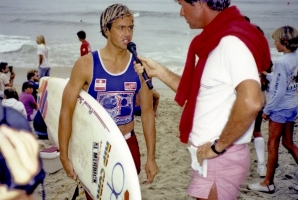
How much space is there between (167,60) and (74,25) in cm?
1386

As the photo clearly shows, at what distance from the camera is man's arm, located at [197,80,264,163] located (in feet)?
6.59

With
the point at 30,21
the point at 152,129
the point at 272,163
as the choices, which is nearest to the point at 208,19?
the point at 152,129

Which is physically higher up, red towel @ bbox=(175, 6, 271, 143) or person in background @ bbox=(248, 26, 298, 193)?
red towel @ bbox=(175, 6, 271, 143)

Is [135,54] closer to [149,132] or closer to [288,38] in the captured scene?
[149,132]

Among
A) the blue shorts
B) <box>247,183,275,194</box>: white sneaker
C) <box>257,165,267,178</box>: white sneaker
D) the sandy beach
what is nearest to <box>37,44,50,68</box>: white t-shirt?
the sandy beach

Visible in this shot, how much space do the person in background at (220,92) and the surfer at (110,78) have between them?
54cm

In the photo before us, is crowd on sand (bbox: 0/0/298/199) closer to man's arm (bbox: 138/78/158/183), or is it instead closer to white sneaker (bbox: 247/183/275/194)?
man's arm (bbox: 138/78/158/183)

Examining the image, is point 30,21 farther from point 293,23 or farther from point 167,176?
point 167,176

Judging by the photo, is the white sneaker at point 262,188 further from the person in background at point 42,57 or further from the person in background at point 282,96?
the person in background at point 42,57

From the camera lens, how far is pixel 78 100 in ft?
10.3

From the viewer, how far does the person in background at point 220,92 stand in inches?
80.9

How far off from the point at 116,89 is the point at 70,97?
1.13ft

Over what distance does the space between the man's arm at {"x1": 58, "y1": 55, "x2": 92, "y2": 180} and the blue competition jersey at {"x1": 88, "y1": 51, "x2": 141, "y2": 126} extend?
0.06m

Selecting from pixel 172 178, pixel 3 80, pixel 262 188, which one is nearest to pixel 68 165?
pixel 172 178
